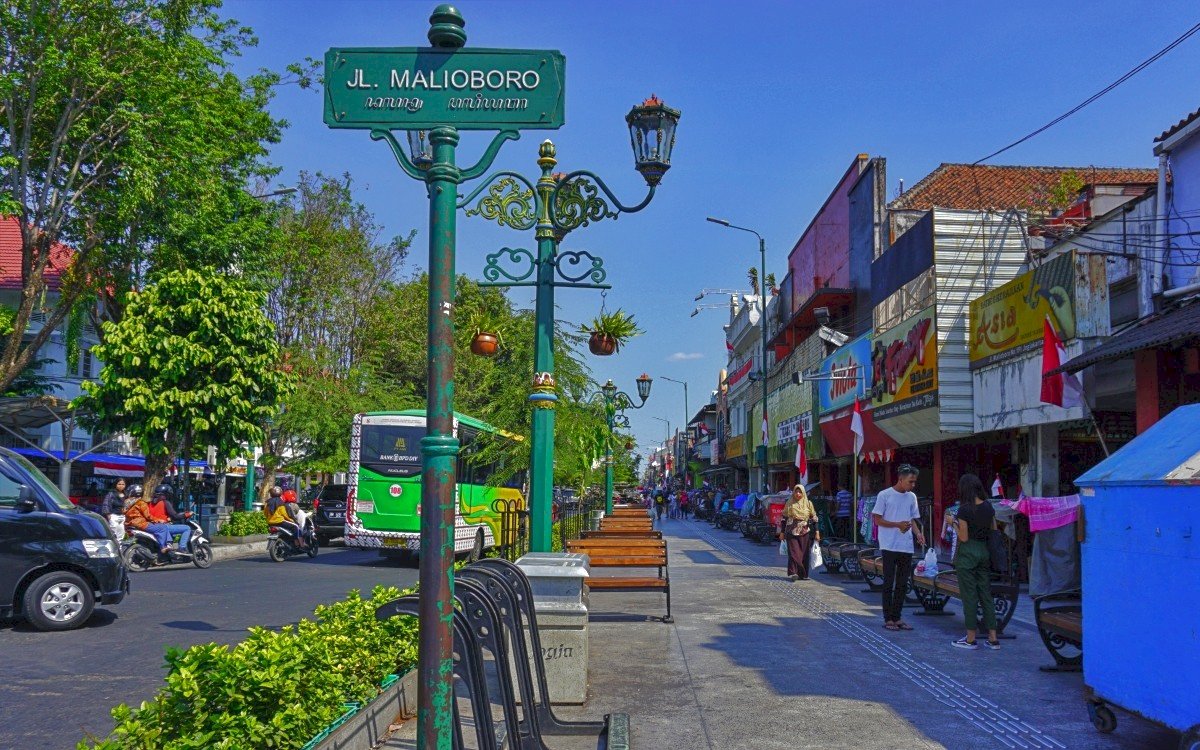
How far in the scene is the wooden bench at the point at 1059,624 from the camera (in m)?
8.49

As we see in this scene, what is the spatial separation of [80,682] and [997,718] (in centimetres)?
710

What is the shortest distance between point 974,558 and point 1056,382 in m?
6.31

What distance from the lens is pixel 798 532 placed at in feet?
59.1

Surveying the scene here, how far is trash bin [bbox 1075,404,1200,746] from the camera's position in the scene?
17.8 feet

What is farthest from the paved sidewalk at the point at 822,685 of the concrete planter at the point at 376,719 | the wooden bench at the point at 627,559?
the wooden bench at the point at 627,559

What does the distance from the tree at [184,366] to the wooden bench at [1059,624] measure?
19929 mm

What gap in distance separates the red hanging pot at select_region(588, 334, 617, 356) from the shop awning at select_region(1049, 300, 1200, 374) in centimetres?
597

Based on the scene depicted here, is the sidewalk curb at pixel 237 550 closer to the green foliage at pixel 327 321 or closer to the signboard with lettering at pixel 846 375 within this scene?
the green foliage at pixel 327 321

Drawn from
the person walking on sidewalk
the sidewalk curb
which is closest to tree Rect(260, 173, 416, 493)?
the sidewalk curb

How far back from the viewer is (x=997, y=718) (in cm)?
729

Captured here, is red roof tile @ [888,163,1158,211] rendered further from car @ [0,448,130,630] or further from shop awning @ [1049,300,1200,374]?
car @ [0,448,130,630]

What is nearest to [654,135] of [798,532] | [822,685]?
[822,685]

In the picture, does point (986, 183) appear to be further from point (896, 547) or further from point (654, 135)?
point (654, 135)

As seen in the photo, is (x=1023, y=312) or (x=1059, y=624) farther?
(x=1023, y=312)
